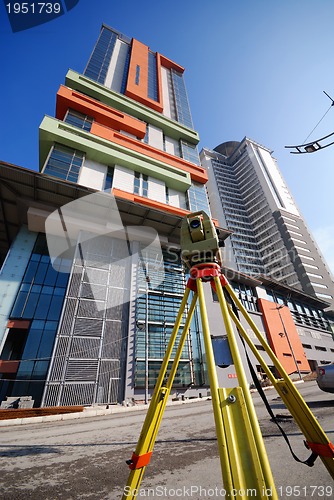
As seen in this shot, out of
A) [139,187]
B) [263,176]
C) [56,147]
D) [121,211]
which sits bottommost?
[121,211]

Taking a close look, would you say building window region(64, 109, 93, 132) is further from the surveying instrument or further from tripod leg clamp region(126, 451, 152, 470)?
tripod leg clamp region(126, 451, 152, 470)

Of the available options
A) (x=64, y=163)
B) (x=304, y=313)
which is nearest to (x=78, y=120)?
(x=64, y=163)

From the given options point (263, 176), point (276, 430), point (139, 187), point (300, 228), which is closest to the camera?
point (276, 430)

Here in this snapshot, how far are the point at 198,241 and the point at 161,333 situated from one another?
53.1 feet

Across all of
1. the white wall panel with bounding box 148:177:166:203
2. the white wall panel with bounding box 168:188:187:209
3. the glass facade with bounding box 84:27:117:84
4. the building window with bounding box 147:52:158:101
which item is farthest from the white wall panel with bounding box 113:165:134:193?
the building window with bounding box 147:52:158:101

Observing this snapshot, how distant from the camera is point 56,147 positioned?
21.9 m

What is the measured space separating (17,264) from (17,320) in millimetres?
4486

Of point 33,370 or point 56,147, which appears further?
point 56,147

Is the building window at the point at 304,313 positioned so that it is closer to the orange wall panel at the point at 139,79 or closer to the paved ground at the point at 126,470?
the paved ground at the point at 126,470

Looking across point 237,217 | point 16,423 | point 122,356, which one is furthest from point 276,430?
point 237,217

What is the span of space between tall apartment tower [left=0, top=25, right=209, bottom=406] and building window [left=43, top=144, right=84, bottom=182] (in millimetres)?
98

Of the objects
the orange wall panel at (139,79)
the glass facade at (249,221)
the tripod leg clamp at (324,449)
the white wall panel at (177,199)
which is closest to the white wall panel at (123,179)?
the white wall panel at (177,199)

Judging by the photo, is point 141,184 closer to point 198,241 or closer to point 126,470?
point 198,241

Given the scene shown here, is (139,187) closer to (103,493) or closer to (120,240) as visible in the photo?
(120,240)
